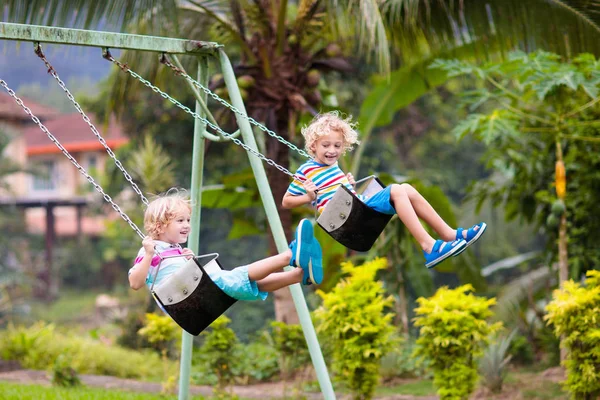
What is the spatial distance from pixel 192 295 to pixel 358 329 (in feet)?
7.77

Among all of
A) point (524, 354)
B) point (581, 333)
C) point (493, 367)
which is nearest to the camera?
point (581, 333)

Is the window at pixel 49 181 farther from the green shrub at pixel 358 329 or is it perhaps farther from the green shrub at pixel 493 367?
the green shrub at pixel 358 329

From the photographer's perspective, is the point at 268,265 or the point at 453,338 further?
the point at 453,338

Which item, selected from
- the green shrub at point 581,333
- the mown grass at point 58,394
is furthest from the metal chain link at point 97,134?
the green shrub at point 581,333

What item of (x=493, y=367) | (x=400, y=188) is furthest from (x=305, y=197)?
(x=493, y=367)

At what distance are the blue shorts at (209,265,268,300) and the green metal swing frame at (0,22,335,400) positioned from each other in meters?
1.00

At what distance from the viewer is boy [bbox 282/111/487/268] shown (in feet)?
14.8

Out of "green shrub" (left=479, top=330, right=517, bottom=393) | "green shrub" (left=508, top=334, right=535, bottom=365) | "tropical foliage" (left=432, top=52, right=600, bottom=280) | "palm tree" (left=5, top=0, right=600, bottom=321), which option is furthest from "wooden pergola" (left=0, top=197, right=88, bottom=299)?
"green shrub" (left=479, top=330, right=517, bottom=393)

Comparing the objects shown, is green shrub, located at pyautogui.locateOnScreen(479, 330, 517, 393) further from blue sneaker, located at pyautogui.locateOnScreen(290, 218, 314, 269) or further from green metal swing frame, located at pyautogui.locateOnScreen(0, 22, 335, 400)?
blue sneaker, located at pyautogui.locateOnScreen(290, 218, 314, 269)

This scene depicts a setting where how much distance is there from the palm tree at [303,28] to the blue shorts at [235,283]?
3.72m

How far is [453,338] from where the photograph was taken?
6.41m

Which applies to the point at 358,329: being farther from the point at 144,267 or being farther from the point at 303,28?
the point at 303,28

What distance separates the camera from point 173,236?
473cm

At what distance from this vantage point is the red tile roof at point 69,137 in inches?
1258
